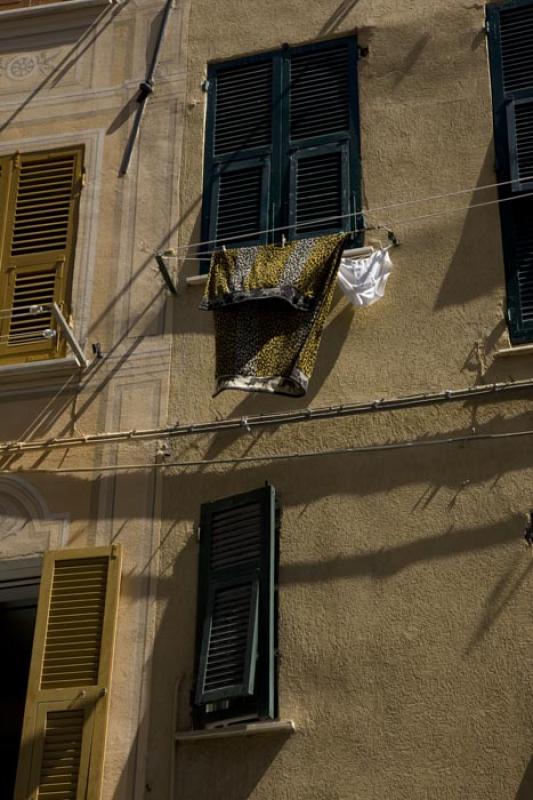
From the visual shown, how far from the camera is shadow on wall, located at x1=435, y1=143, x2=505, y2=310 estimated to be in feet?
33.8

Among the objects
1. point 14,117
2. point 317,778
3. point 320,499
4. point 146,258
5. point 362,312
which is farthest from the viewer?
point 14,117

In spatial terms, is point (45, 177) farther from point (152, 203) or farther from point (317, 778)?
point (317, 778)

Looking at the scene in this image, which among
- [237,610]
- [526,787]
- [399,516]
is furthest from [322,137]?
[526,787]

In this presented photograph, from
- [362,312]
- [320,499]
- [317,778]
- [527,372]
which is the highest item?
[362,312]

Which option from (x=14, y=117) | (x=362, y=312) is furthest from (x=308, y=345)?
(x=14, y=117)

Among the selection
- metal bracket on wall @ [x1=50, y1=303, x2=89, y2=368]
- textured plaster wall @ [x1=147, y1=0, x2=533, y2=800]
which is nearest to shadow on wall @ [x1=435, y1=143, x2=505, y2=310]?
textured plaster wall @ [x1=147, y1=0, x2=533, y2=800]

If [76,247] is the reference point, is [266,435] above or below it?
below

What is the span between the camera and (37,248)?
11.6 m

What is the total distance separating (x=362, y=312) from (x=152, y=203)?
2143mm

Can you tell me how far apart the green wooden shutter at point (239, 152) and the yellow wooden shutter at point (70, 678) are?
283 centimetres

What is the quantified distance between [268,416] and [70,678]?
88.8 inches

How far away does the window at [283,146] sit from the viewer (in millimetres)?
11070

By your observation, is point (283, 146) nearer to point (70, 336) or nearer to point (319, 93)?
point (319, 93)

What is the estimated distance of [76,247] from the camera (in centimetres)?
1152
